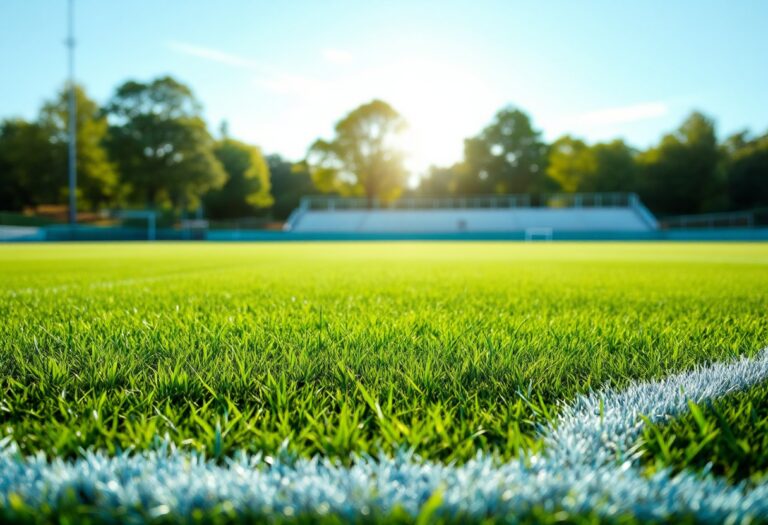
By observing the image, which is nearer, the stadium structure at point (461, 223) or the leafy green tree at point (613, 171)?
the stadium structure at point (461, 223)

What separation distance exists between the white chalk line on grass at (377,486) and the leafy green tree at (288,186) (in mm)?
62159

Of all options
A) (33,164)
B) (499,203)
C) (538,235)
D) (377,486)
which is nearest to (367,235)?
(538,235)

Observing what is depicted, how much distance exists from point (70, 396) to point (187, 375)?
0.94 feet

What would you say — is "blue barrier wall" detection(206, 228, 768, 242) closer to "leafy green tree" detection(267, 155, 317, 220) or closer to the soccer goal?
the soccer goal

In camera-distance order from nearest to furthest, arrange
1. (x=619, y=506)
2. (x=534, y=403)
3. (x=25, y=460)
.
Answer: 1. (x=619, y=506)
2. (x=25, y=460)
3. (x=534, y=403)

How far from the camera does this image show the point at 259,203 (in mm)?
55125

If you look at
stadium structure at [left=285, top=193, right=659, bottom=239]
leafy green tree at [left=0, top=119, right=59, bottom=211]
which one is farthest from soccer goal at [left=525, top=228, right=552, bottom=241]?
leafy green tree at [left=0, top=119, right=59, bottom=211]

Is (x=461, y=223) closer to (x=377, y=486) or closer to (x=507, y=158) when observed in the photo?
(x=507, y=158)

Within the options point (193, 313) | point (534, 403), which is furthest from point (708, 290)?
point (193, 313)

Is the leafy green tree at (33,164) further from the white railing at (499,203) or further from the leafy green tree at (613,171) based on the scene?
the leafy green tree at (613,171)

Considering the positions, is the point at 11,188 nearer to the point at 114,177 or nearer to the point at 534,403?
the point at 114,177

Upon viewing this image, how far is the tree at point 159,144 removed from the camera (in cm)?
4009

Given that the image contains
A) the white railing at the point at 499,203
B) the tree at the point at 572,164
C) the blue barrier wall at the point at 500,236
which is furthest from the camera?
the tree at the point at 572,164

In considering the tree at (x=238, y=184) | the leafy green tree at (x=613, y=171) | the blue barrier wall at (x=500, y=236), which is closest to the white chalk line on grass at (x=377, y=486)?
the blue barrier wall at (x=500, y=236)
